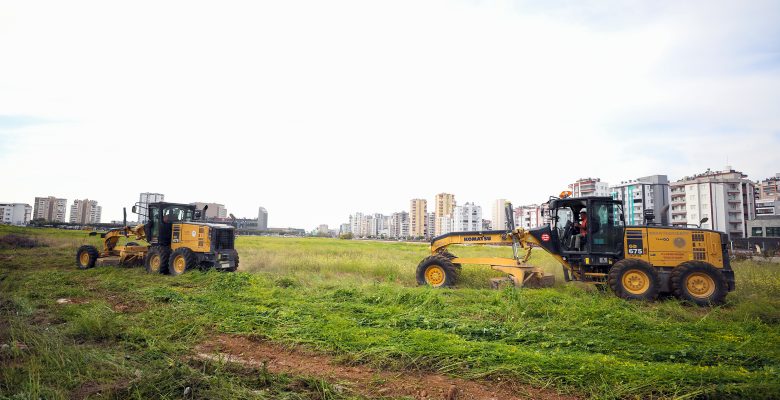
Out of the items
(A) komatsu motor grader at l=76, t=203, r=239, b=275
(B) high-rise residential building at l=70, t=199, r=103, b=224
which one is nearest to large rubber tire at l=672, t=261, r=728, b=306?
(A) komatsu motor grader at l=76, t=203, r=239, b=275

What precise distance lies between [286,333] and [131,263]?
15.1 m

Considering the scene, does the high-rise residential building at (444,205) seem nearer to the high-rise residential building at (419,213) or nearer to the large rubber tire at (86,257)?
the high-rise residential building at (419,213)

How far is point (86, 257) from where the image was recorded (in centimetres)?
1728

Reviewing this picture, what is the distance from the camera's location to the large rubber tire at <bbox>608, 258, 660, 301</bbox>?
9.80 metres

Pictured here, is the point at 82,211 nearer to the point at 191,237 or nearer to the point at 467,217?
the point at 467,217

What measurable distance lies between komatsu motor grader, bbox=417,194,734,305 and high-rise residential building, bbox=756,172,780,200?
14566cm

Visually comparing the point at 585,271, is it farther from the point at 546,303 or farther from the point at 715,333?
the point at 715,333

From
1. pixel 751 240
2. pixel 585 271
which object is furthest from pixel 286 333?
pixel 751 240

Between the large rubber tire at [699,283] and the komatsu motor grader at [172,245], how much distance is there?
15262mm

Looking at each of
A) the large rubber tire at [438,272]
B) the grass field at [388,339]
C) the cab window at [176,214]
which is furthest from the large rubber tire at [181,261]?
the large rubber tire at [438,272]

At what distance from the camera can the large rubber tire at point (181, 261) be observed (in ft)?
48.1

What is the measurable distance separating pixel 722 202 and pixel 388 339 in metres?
81.9

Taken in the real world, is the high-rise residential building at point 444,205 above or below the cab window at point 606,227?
above

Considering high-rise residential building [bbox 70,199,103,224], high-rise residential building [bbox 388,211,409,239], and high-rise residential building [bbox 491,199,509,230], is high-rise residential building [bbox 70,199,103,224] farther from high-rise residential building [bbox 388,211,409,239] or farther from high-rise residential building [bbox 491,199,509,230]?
high-rise residential building [bbox 491,199,509,230]
